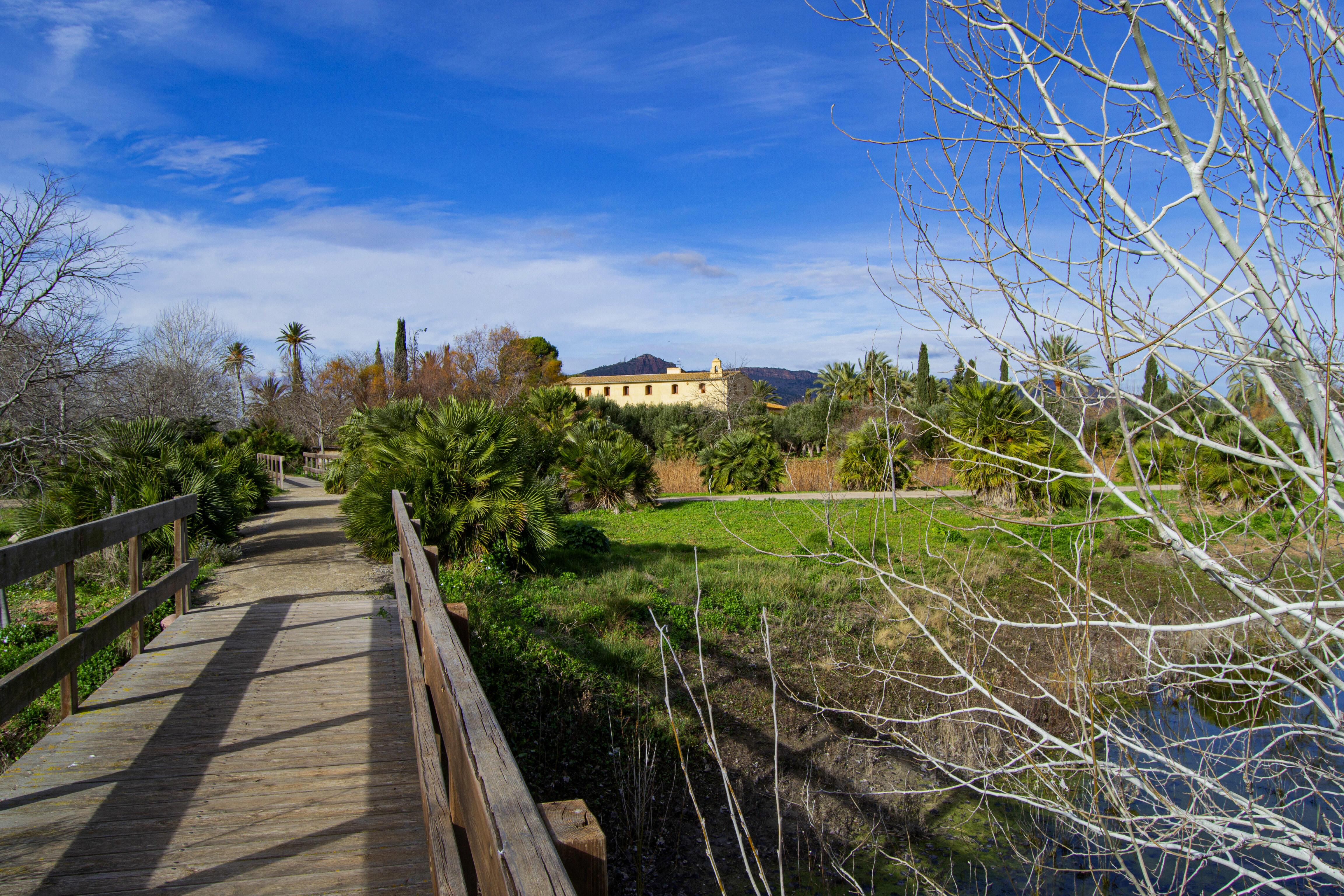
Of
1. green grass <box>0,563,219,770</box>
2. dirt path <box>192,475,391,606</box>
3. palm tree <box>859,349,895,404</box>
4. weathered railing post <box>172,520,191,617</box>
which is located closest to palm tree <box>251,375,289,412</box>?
dirt path <box>192,475,391,606</box>

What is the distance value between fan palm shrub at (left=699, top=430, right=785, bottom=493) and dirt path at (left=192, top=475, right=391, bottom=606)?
10.7 metres

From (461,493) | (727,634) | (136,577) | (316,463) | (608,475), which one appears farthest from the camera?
(316,463)

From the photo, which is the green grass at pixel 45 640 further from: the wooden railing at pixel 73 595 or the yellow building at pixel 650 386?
the yellow building at pixel 650 386

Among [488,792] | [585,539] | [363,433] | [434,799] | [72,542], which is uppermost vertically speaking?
[363,433]

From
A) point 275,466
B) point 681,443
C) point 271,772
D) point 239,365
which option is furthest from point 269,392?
point 271,772

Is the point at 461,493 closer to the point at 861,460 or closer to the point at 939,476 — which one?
the point at 861,460

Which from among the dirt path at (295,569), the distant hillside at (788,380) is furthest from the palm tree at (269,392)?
the distant hillside at (788,380)

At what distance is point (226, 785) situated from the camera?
3.26 meters

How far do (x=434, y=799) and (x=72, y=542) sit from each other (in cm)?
293

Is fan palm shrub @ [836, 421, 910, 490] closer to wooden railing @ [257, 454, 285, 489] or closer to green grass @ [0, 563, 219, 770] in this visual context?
green grass @ [0, 563, 219, 770]

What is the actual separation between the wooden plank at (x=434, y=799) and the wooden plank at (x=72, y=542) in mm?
1764

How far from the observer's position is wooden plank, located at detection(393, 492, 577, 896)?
1.02m

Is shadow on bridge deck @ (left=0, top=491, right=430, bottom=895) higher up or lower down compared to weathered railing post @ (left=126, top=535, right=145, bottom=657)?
lower down

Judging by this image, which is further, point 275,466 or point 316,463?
point 316,463
